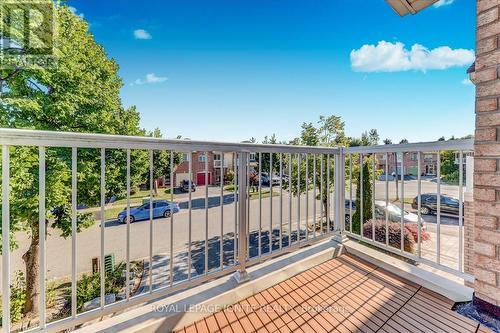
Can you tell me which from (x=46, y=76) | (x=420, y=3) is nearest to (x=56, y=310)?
(x=46, y=76)

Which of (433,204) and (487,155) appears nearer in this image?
(487,155)

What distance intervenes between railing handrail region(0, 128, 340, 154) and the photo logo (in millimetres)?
5739

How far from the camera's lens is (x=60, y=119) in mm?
5371

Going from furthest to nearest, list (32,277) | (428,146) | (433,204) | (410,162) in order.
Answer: (433,204) < (32,277) < (410,162) < (428,146)

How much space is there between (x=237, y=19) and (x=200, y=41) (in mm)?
1672

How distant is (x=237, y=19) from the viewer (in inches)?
294

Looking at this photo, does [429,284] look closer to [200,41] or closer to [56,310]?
[56,310]

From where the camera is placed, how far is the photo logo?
456 centimetres

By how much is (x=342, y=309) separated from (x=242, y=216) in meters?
0.90

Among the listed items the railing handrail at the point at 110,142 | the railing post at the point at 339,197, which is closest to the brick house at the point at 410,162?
the railing post at the point at 339,197

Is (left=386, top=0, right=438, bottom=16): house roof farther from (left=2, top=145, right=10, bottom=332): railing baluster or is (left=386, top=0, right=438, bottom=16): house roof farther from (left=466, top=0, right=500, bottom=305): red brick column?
(left=2, top=145, right=10, bottom=332): railing baluster

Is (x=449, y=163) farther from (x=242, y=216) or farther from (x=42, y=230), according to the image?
(x=42, y=230)

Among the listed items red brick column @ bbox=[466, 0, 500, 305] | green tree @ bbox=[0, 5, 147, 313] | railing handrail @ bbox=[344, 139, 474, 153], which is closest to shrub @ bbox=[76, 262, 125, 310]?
green tree @ bbox=[0, 5, 147, 313]

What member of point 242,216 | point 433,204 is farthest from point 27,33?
point 433,204
